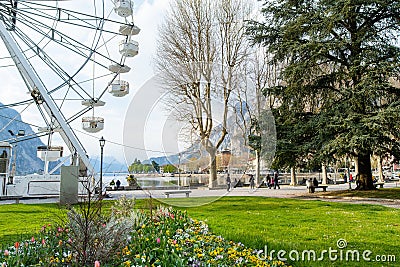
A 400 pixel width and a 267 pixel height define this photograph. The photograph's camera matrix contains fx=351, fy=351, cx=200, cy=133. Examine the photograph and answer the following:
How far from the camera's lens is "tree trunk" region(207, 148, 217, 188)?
23.4ft

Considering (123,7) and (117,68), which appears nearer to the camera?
(123,7)

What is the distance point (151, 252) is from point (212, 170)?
3320mm

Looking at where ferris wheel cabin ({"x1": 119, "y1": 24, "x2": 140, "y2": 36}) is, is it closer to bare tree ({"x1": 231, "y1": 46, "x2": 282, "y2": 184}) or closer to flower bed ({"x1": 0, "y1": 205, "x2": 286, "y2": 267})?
bare tree ({"x1": 231, "y1": 46, "x2": 282, "y2": 184})

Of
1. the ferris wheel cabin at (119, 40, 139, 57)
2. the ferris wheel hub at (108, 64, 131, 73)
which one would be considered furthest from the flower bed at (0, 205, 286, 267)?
the ferris wheel hub at (108, 64, 131, 73)

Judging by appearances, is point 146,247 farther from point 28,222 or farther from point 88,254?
point 28,222

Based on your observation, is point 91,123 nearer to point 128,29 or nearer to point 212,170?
point 128,29

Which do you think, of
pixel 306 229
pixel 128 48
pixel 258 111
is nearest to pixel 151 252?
pixel 306 229

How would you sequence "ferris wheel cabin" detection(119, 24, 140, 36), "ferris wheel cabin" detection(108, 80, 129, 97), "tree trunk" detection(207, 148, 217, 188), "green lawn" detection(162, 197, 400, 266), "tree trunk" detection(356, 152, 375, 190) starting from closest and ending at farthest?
1. "green lawn" detection(162, 197, 400, 266)
2. "tree trunk" detection(207, 148, 217, 188)
3. "ferris wheel cabin" detection(119, 24, 140, 36)
4. "ferris wheel cabin" detection(108, 80, 129, 97)
5. "tree trunk" detection(356, 152, 375, 190)

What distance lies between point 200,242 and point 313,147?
12.4m

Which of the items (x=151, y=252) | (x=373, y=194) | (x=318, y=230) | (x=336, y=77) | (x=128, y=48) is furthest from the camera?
(x=336, y=77)

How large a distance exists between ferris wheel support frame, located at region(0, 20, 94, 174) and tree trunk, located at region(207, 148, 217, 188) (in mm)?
7454

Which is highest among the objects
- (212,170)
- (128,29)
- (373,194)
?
(128,29)

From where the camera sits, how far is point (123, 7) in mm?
15805

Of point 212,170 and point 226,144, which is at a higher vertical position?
point 226,144
